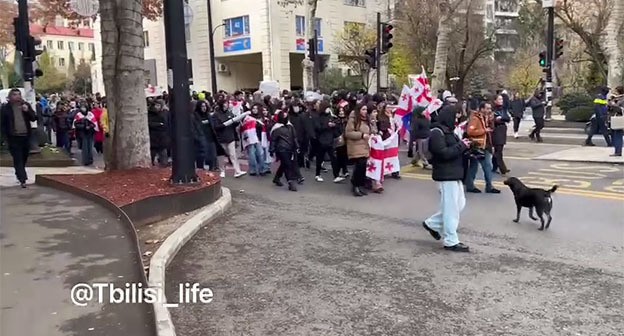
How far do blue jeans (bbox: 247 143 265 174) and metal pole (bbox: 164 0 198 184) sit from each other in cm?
346

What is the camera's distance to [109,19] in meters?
10.4

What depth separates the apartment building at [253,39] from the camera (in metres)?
41.1

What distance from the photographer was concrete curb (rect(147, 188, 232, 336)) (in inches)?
175

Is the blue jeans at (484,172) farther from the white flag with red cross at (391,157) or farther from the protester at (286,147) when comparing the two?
the protester at (286,147)

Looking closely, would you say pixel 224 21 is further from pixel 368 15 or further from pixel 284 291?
pixel 284 291

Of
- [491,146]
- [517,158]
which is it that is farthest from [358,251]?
[517,158]

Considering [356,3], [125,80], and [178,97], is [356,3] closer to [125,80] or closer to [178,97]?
[125,80]

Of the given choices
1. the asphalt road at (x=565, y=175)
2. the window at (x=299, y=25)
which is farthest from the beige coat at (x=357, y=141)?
the window at (x=299, y=25)

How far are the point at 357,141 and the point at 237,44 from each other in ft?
110

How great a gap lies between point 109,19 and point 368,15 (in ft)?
131

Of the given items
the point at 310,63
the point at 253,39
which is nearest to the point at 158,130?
the point at 310,63

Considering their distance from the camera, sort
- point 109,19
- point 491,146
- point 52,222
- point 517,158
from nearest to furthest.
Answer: point 52,222 → point 109,19 → point 491,146 → point 517,158

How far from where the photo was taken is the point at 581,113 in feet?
72.8

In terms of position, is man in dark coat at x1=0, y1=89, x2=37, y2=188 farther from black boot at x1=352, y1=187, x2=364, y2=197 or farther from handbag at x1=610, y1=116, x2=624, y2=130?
handbag at x1=610, y1=116, x2=624, y2=130
